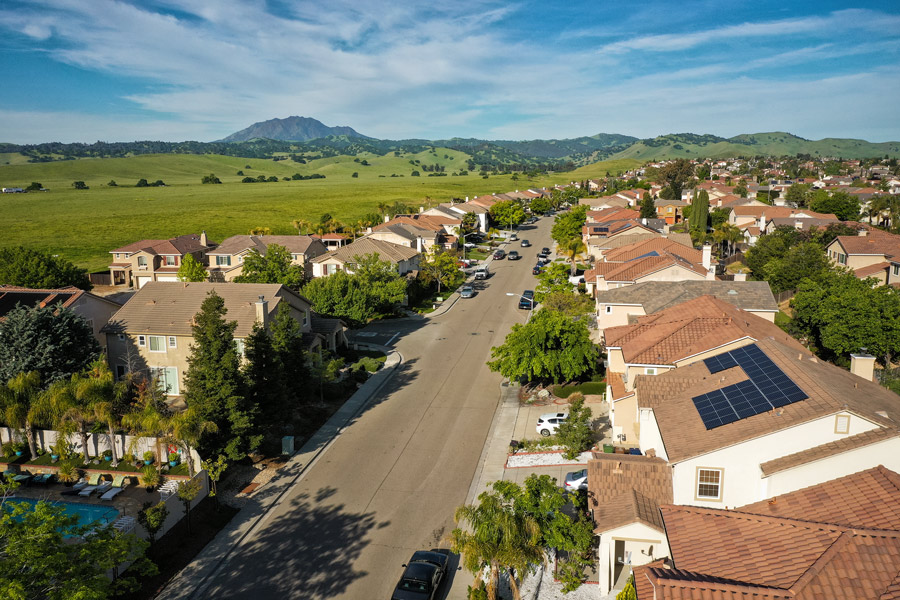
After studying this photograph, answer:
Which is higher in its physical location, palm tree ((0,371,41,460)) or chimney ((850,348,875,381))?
chimney ((850,348,875,381))

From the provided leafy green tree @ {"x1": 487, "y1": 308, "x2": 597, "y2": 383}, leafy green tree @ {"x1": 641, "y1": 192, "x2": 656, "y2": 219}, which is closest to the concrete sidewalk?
leafy green tree @ {"x1": 487, "y1": 308, "x2": 597, "y2": 383}

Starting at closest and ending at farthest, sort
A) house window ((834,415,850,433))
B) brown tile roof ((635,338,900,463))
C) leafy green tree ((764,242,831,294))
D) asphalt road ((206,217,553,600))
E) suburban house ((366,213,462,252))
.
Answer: house window ((834,415,850,433)) → brown tile roof ((635,338,900,463)) → asphalt road ((206,217,553,600)) → leafy green tree ((764,242,831,294)) → suburban house ((366,213,462,252))

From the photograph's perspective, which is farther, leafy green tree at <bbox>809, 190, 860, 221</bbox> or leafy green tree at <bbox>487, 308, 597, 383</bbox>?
leafy green tree at <bbox>809, 190, 860, 221</bbox>

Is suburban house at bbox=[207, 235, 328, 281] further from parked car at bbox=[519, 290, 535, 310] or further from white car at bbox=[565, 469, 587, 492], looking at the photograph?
white car at bbox=[565, 469, 587, 492]

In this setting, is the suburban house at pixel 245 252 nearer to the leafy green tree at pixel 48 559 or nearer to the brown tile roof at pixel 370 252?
the brown tile roof at pixel 370 252

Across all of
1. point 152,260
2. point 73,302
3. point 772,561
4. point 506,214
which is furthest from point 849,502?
point 506,214

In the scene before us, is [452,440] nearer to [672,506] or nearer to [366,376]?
[366,376]

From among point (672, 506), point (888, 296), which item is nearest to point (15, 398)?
point (672, 506)
